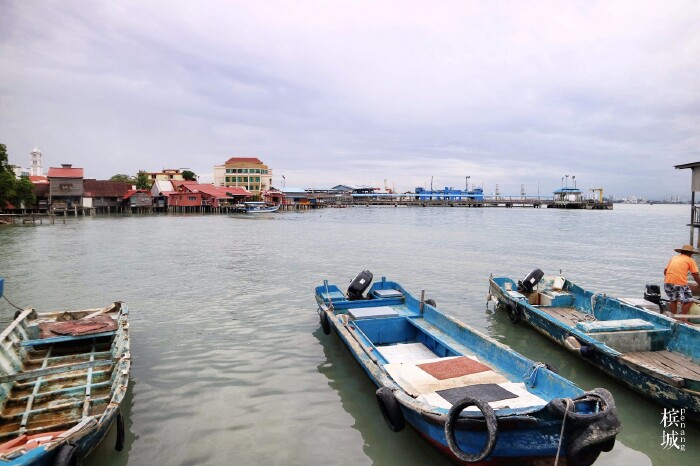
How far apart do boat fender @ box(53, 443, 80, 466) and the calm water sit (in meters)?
1.61

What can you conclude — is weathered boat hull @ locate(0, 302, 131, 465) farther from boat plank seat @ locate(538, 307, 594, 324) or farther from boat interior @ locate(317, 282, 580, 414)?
boat plank seat @ locate(538, 307, 594, 324)

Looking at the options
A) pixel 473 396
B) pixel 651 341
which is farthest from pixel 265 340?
pixel 651 341

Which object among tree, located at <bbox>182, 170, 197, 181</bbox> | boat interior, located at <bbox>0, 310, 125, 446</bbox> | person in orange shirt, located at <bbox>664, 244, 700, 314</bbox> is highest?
tree, located at <bbox>182, 170, 197, 181</bbox>

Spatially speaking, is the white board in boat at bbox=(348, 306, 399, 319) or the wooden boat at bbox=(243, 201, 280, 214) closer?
the white board in boat at bbox=(348, 306, 399, 319)

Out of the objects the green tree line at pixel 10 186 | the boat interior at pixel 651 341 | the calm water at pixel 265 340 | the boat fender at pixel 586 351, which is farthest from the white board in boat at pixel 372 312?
the green tree line at pixel 10 186

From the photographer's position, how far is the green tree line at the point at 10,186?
4159 centimetres

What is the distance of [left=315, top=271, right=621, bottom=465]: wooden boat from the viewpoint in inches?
165

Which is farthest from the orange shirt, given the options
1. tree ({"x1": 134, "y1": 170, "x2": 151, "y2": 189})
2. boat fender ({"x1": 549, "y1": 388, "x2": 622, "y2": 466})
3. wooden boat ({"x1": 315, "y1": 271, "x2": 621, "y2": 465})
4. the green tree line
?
tree ({"x1": 134, "y1": 170, "x2": 151, "y2": 189})

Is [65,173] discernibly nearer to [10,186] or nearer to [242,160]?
[10,186]

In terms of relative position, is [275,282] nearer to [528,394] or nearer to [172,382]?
[172,382]

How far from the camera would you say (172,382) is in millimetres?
7805

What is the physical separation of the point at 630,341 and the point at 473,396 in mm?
4464

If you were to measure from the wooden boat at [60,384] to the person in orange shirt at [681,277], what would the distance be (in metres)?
11.2

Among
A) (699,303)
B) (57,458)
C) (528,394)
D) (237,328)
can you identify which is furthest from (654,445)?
(237,328)
